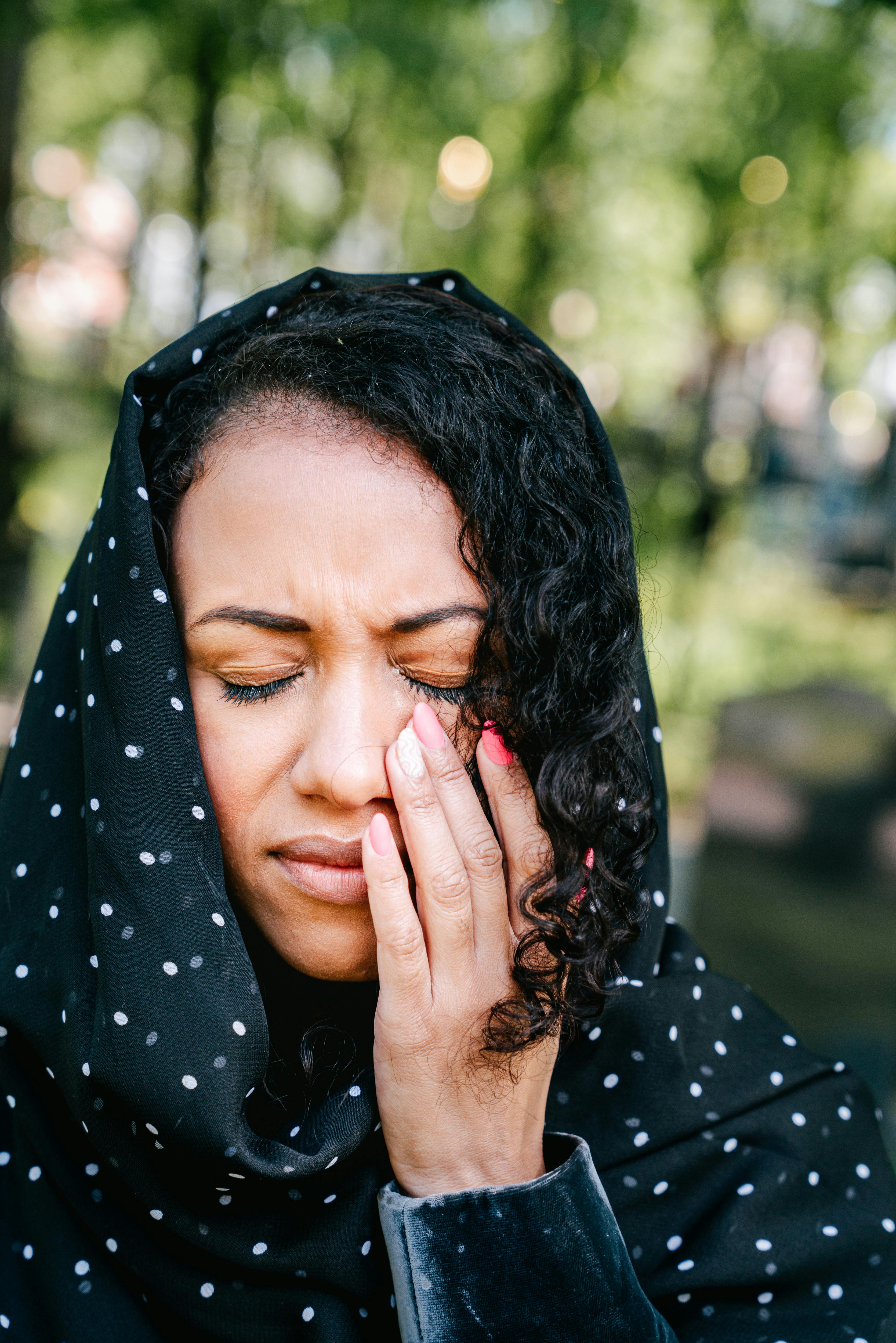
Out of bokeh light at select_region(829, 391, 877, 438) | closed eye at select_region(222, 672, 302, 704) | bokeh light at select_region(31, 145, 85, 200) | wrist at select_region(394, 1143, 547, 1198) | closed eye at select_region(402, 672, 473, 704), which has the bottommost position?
wrist at select_region(394, 1143, 547, 1198)

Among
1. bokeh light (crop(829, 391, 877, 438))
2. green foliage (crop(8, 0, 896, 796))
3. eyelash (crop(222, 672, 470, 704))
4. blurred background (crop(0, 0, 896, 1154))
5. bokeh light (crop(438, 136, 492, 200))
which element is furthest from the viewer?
bokeh light (crop(829, 391, 877, 438))

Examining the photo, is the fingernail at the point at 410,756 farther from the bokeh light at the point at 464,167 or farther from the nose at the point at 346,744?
the bokeh light at the point at 464,167

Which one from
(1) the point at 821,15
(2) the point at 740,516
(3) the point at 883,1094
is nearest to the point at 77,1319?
(3) the point at 883,1094

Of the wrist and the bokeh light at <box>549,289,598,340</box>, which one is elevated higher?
Answer: the bokeh light at <box>549,289,598,340</box>

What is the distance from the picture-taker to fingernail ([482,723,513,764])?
4.65ft

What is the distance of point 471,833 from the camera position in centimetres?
138

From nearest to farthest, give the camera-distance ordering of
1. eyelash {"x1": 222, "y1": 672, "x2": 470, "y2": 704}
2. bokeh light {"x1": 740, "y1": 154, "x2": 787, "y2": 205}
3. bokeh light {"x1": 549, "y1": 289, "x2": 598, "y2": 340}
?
eyelash {"x1": 222, "y1": 672, "x2": 470, "y2": 704} < bokeh light {"x1": 740, "y1": 154, "x2": 787, "y2": 205} < bokeh light {"x1": 549, "y1": 289, "x2": 598, "y2": 340}

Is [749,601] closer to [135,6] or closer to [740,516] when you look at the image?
[740,516]

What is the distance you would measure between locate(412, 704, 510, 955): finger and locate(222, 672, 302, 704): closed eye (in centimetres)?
19

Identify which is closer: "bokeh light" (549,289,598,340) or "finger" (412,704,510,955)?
"finger" (412,704,510,955)

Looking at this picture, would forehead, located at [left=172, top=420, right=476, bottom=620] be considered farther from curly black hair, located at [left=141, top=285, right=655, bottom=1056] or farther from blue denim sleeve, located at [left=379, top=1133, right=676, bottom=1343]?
blue denim sleeve, located at [left=379, top=1133, right=676, bottom=1343]

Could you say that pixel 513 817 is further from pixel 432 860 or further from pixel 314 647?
pixel 314 647

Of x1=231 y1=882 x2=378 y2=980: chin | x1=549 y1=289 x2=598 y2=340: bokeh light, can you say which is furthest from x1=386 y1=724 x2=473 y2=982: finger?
x1=549 y1=289 x2=598 y2=340: bokeh light

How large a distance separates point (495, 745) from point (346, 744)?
23 cm
